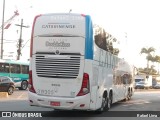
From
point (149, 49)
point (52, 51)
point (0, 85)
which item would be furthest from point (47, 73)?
point (149, 49)

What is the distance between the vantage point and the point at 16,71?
135ft

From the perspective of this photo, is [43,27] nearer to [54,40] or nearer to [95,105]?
[54,40]

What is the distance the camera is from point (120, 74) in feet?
72.3

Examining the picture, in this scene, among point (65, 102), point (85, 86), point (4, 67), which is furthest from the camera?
point (4, 67)

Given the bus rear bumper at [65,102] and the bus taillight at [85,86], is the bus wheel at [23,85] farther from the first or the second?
the bus taillight at [85,86]

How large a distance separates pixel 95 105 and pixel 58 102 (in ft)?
5.42

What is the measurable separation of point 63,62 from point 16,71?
89.3 feet

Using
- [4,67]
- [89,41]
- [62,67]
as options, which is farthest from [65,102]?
[4,67]

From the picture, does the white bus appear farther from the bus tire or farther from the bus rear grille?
the bus tire

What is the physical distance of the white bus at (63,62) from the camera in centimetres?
1433

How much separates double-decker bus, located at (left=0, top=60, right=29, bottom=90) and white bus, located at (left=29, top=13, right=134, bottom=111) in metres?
24.2

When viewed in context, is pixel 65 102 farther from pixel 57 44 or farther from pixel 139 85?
pixel 139 85

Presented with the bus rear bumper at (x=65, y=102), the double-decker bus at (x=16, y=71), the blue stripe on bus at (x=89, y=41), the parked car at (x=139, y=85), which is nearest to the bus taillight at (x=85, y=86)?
the bus rear bumper at (x=65, y=102)

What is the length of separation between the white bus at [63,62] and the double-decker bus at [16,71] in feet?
79.3
